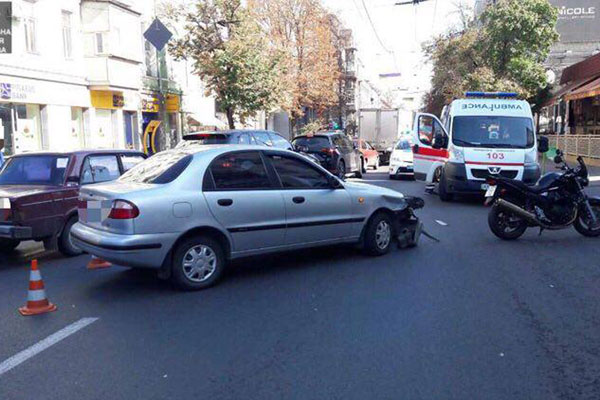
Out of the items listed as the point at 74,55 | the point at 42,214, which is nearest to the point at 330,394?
the point at 42,214

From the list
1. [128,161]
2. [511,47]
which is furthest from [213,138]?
[511,47]

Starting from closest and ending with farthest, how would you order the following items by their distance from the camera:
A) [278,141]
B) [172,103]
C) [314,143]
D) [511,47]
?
[278,141], [314,143], [172,103], [511,47]

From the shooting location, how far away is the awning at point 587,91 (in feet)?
80.5

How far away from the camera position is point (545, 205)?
9.30 metres

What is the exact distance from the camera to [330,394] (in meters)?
3.97

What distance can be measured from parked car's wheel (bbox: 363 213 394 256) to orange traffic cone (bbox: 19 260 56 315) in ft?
13.5

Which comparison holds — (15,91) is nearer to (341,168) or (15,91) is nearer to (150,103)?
(150,103)

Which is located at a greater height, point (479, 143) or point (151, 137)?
point (151, 137)

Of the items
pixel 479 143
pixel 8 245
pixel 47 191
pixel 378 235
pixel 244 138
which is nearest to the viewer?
pixel 47 191

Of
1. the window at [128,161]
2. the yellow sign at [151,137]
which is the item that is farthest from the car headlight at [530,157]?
the yellow sign at [151,137]

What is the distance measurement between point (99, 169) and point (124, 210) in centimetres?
336

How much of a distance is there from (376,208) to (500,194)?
240cm

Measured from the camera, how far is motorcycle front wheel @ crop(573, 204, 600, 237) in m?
9.45

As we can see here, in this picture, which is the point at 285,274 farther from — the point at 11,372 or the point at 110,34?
the point at 110,34
